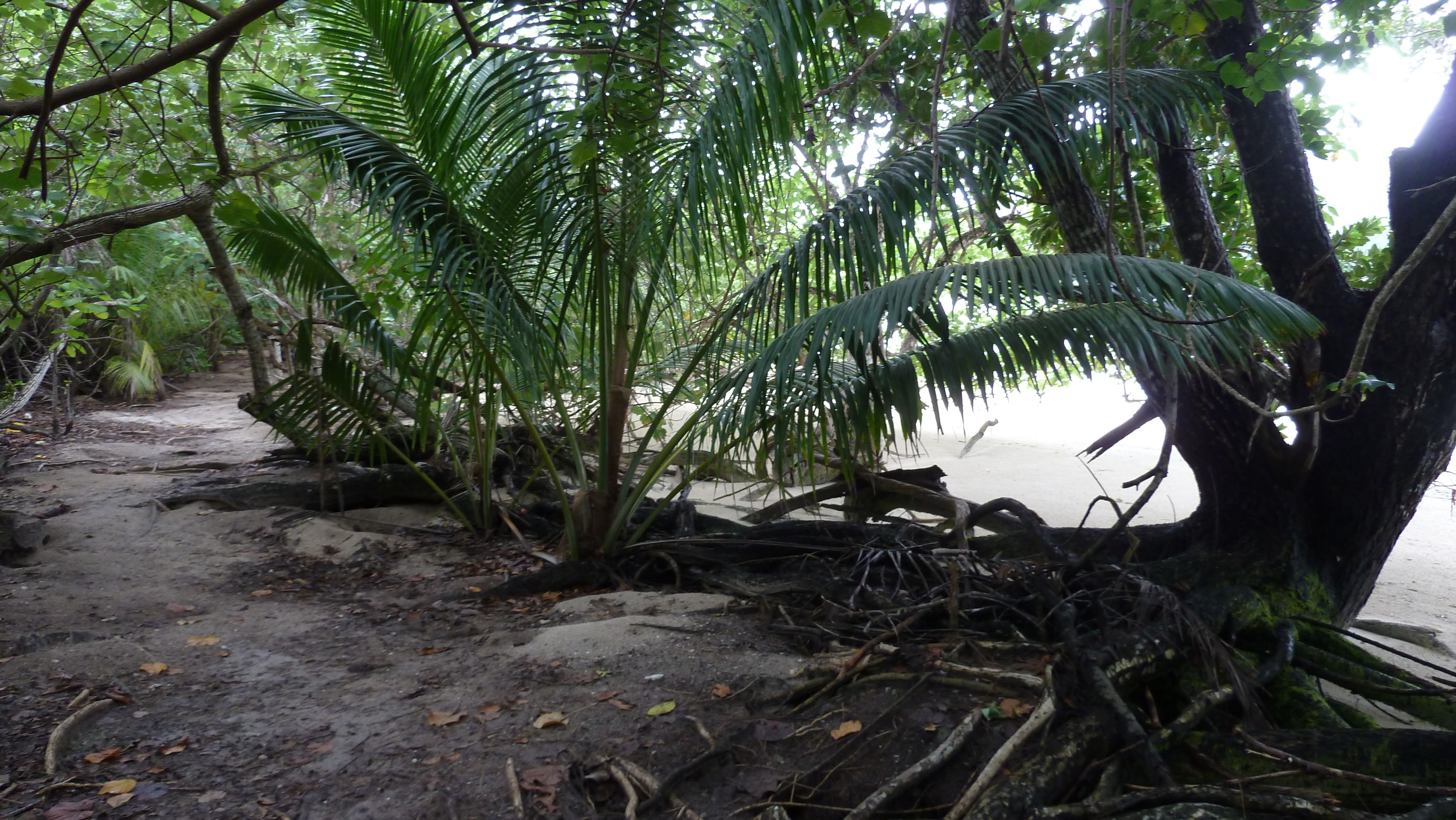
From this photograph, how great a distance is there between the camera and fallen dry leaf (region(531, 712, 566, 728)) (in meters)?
2.87

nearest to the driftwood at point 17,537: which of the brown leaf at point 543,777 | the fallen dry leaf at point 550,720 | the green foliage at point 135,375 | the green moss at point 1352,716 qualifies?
the fallen dry leaf at point 550,720

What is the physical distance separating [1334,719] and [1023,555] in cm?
169

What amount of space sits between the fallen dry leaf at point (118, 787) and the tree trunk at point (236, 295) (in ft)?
10.3

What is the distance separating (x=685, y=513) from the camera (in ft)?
18.0

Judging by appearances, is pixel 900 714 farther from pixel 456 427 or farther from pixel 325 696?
pixel 456 427

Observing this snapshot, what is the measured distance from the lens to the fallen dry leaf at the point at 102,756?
Answer: 2.60m

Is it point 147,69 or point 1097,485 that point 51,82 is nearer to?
point 147,69

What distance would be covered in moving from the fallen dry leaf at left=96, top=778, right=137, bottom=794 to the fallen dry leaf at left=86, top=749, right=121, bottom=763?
0.15 metres

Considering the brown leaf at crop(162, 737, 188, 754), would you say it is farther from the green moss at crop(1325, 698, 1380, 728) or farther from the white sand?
the green moss at crop(1325, 698, 1380, 728)

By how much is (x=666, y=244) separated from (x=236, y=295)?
2.84 meters

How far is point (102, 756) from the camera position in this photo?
2.63 m

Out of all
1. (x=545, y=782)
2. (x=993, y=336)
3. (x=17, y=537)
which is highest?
(x=993, y=336)

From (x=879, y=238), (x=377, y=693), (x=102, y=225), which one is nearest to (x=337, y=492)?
(x=102, y=225)

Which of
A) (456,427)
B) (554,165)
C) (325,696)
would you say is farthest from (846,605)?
(456,427)
